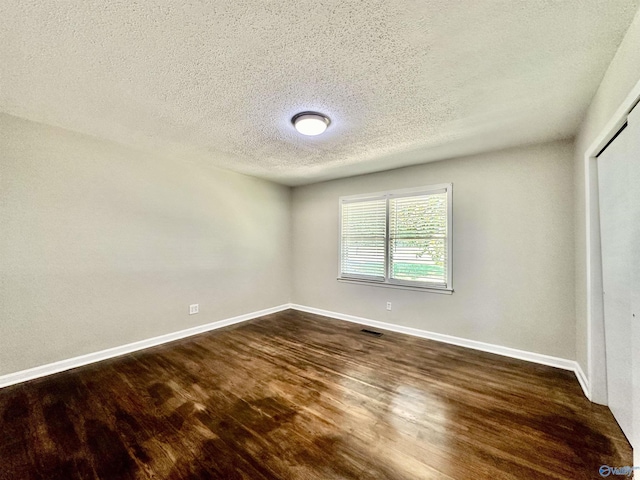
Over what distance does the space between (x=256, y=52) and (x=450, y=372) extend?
3.32m

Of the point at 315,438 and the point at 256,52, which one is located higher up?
the point at 256,52

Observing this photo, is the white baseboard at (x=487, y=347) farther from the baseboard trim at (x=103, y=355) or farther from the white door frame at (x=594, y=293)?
the baseboard trim at (x=103, y=355)

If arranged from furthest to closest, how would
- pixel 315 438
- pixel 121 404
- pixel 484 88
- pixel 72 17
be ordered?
pixel 121 404, pixel 484 88, pixel 315 438, pixel 72 17

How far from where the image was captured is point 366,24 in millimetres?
1375

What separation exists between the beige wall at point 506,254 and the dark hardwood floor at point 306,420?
0.44m

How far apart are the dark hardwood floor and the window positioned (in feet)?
3.97

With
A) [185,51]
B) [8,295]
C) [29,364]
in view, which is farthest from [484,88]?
[29,364]

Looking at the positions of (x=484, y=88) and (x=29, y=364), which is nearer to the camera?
(x=484, y=88)

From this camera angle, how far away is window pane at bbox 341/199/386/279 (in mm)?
4141

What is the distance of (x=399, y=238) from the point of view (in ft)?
12.9

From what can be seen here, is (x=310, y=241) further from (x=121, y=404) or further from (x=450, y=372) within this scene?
(x=121, y=404)

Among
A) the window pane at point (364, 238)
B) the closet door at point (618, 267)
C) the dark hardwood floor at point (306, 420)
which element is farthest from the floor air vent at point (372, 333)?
the closet door at point (618, 267)

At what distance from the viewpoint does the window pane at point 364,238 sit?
4.14 meters

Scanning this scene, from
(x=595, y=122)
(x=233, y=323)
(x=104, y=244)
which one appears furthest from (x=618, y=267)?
(x=104, y=244)
